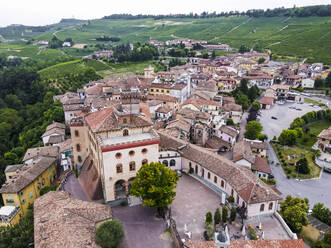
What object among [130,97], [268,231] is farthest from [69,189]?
[268,231]

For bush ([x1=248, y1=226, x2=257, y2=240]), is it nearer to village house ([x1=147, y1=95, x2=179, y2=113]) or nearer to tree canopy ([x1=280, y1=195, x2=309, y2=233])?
tree canopy ([x1=280, y1=195, x2=309, y2=233])

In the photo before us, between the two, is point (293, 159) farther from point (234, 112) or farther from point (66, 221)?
point (66, 221)

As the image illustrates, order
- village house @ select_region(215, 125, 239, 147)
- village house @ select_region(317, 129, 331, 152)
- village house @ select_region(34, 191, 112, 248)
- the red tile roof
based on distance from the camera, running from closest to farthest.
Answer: village house @ select_region(34, 191, 112, 248) → village house @ select_region(317, 129, 331, 152) → village house @ select_region(215, 125, 239, 147) → the red tile roof

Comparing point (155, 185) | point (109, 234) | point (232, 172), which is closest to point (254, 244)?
point (232, 172)

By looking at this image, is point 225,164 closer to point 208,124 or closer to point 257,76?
point 208,124

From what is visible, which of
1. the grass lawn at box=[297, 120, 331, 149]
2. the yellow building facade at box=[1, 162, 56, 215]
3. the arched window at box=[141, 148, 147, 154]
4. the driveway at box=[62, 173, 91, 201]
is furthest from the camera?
the grass lawn at box=[297, 120, 331, 149]

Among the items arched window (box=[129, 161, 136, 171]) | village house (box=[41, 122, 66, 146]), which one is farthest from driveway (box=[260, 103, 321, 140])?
village house (box=[41, 122, 66, 146])

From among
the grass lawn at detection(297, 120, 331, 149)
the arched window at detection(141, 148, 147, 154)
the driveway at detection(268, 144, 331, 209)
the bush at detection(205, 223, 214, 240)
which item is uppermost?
the arched window at detection(141, 148, 147, 154)
